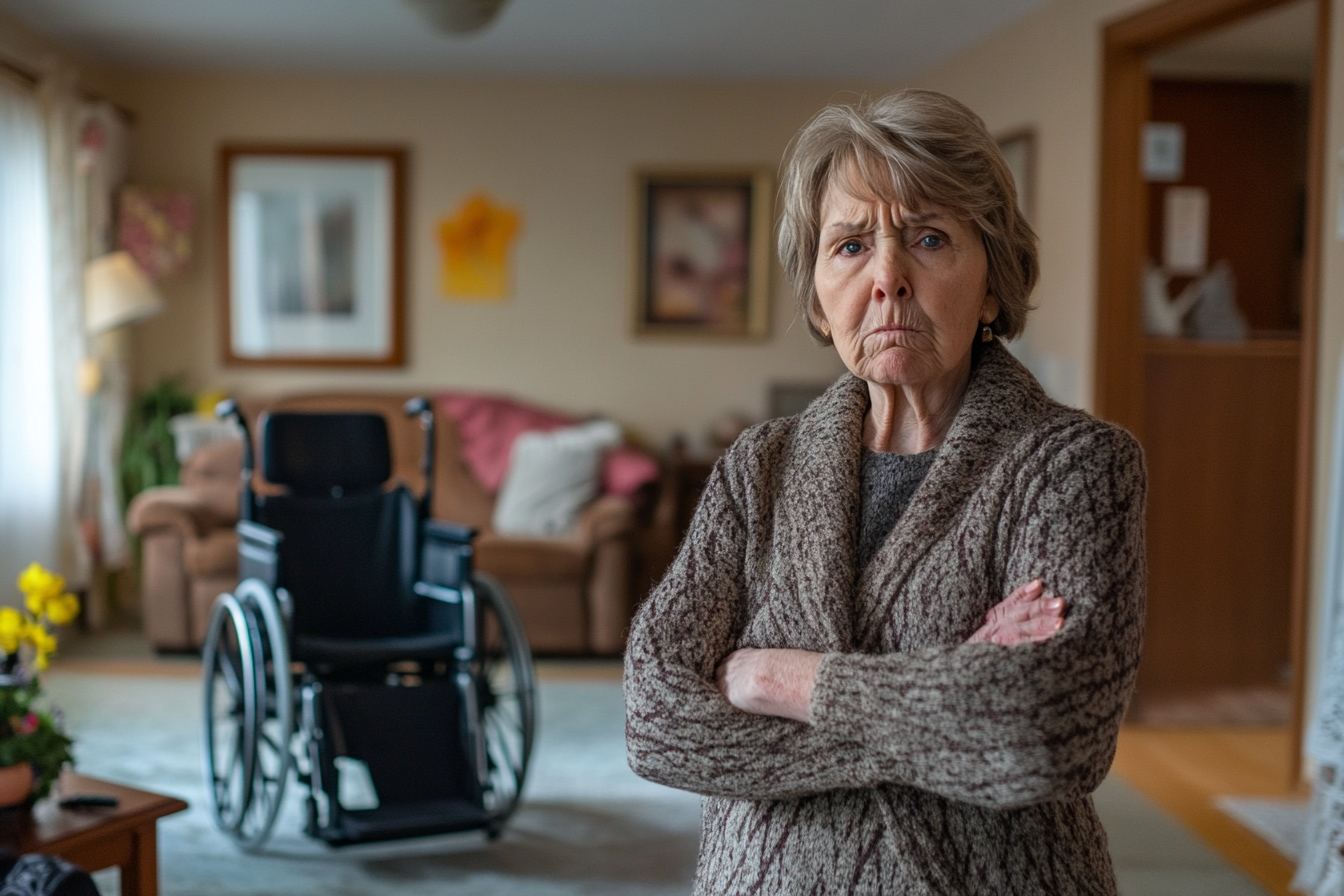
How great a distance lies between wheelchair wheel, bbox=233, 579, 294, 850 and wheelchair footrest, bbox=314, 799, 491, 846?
0.60 ft

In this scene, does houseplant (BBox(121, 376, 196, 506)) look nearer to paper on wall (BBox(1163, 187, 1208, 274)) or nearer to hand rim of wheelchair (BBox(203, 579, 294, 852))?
hand rim of wheelchair (BBox(203, 579, 294, 852))

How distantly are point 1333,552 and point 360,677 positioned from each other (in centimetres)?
243

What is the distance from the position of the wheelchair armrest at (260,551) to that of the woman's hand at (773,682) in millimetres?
2233

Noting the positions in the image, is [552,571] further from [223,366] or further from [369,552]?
[223,366]

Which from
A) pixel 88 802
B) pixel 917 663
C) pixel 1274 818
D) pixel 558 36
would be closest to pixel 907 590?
pixel 917 663

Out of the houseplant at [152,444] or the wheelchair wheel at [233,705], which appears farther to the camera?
the houseplant at [152,444]

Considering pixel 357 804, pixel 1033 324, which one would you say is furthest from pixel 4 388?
pixel 1033 324

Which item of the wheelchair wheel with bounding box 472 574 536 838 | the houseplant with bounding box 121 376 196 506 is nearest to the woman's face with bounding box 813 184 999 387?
the wheelchair wheel with bounding box 472 574 536 838

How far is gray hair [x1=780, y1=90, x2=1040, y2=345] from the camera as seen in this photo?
3.76ft

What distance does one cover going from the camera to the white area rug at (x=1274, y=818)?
10.4 feet

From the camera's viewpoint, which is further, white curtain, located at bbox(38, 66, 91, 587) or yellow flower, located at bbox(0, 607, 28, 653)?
white curtain, located at bbox(38, 66, 91, 587)

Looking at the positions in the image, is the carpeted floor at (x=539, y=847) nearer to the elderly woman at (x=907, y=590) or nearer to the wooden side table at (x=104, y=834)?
Answer: the wooden side table at (x=104, y=834)

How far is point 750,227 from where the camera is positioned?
242 inches

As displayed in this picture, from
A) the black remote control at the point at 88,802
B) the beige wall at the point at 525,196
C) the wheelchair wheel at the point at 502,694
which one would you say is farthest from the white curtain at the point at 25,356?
the black remote control at the point at 88,802
